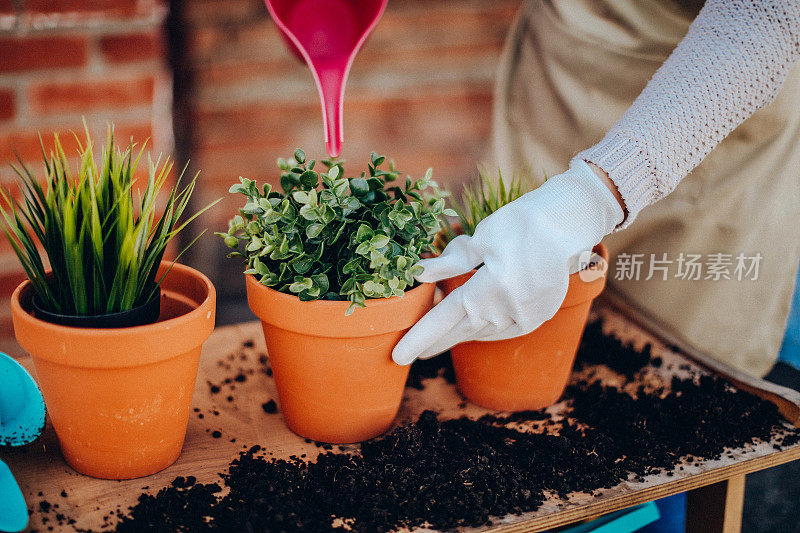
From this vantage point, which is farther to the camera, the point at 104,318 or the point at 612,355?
the point at 612,355

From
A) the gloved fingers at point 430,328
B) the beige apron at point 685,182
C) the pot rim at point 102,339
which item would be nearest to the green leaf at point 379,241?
the gloved fingers at point 430,328

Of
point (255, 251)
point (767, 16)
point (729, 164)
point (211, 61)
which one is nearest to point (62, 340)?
point (255, 251)

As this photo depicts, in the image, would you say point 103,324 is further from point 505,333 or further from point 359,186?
point 505,333

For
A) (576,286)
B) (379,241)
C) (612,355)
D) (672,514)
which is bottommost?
(672,514)

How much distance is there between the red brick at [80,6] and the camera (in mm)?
1570

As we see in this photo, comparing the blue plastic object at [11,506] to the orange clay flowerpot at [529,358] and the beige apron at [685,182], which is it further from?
the beige apron at [685,182]

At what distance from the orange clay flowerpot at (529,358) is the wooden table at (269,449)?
3 centimetres

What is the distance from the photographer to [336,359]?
78 cm

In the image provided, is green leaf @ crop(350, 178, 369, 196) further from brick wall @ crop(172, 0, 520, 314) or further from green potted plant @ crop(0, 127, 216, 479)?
brick wall @ crop(172, 0, 520, 314)

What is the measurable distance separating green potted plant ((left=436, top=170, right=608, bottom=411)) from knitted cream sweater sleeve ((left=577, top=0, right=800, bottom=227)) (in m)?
0.12

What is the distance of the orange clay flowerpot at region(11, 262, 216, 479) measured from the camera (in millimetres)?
672

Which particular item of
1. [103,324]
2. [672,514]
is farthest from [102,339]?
[672,514]

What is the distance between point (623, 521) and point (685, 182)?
0.63 metres

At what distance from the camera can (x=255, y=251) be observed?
0.82 meters
